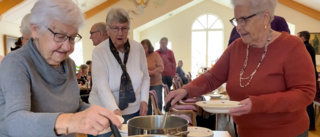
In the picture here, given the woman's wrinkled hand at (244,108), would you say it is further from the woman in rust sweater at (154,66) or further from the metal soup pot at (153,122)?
the woman in rust sweater at (154,66)

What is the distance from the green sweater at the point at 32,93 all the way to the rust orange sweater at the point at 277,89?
0.75 metres

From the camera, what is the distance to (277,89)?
1.08 metres

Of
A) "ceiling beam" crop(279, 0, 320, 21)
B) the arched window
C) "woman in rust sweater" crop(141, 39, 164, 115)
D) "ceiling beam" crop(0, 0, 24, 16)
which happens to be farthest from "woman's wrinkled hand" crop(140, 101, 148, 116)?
the arched window

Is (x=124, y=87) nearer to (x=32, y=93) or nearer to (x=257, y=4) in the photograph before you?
(x=32, y=93)

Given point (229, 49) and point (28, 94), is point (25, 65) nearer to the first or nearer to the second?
point (28, 94)

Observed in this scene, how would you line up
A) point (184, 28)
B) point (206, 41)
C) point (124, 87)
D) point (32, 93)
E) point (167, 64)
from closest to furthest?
point (32, 93) < point (124, 87) < point (167, 64) < point (184, 28) < point (206, 41)

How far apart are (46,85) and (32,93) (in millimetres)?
68

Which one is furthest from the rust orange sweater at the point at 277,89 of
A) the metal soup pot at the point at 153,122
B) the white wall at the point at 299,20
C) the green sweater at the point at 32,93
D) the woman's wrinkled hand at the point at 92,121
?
the white wall at the point at 299,20

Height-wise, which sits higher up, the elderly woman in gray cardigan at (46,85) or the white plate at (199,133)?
the elderly woman in gray cardigan at (46,85)

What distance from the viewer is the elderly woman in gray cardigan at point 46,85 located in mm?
692

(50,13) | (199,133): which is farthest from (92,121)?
(199,133)

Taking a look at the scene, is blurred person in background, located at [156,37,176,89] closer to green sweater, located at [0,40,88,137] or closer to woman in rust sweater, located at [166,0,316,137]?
woman in rust sweater, located at [166,0,316,137]

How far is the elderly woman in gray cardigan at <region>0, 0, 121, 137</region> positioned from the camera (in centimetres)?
69

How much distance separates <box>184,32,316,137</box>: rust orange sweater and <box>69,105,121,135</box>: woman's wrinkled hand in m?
0.59
